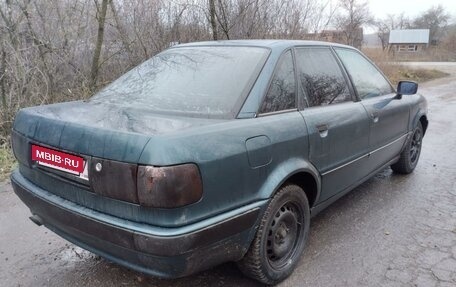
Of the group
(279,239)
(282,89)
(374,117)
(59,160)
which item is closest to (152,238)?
(59,160)

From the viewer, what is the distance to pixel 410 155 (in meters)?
5.09

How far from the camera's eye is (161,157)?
1.96 m

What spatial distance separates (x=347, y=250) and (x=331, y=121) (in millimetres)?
1057

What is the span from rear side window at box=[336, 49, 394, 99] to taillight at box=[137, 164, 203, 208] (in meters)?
2.29

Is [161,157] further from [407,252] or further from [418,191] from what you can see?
[418,191]

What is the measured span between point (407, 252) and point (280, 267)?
115 centimetres

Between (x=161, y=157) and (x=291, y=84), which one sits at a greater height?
(x=291, y=84)

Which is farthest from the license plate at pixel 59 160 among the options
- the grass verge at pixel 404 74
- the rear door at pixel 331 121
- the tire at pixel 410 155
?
the grass verge at pixel 404 74

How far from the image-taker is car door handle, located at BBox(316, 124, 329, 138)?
2980mm

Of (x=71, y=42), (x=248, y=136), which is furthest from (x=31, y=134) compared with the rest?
(x=71, y=42)

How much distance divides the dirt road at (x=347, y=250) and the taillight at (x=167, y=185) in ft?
3.24

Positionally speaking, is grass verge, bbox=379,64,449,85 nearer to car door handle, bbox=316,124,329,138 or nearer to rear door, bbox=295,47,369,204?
rear door, bbox=295,47,369,204

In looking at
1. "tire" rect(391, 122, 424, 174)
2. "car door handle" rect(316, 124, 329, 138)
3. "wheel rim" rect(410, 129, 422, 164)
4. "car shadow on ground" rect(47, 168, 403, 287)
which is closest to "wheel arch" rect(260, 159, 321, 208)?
"car door handle" rect(316, 124, 329, 138)

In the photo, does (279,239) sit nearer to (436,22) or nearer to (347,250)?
(347,250)
